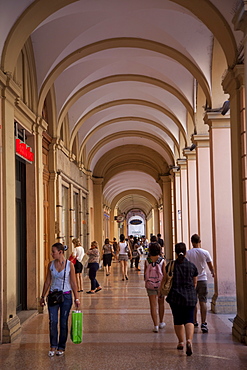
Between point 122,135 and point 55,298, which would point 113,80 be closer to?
point 122,135

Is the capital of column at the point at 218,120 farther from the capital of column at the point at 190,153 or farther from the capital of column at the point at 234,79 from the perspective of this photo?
the capital of column at the point at 190,153

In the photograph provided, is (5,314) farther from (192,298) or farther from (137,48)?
(137,48)

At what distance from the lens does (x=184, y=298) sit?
573 cm

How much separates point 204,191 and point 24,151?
14.8ft

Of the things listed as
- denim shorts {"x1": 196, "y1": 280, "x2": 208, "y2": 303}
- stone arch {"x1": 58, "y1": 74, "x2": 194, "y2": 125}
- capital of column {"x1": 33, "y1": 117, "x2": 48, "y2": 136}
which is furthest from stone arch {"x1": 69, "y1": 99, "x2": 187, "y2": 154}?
denim shorts {"x1": 196, "y1": 280, "x2": 208, "y2": 303}

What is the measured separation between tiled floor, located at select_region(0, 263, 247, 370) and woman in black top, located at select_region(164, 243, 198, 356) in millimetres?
301

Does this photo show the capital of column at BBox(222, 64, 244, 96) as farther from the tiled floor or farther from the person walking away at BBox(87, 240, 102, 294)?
the person walking away at BBox(87, 240, 102, 294)

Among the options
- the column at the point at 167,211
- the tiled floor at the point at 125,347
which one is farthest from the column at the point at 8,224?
the column at the point at 167,211

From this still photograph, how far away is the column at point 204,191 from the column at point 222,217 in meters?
1.90

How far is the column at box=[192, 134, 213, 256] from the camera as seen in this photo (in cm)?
1062

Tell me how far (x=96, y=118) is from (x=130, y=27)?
7882mm

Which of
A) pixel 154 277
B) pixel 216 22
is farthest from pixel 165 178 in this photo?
pixel 216 22

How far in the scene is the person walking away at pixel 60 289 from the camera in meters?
5.70

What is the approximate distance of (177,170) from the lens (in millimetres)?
18516
